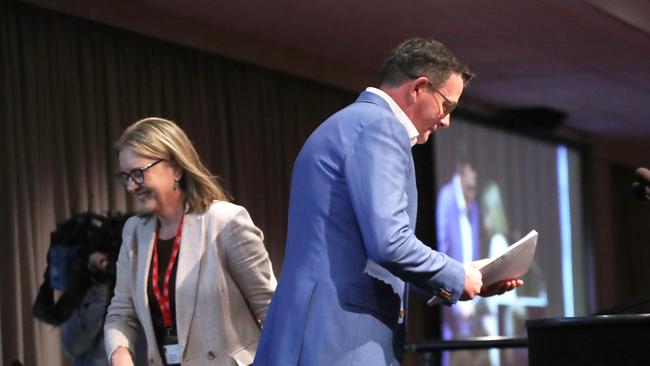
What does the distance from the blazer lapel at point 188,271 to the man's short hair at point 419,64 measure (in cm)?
75

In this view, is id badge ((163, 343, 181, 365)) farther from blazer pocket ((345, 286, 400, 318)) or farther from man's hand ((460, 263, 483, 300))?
man's hand ((460, 263, 483, 300))

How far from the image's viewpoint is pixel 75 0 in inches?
261

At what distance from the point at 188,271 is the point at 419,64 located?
34.6 inches

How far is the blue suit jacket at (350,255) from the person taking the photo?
8.22 feet

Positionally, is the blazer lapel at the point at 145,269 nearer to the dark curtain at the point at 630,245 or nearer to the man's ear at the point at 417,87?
Result: the man's ear at the point at 417,87

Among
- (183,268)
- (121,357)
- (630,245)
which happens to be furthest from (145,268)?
(630,245)

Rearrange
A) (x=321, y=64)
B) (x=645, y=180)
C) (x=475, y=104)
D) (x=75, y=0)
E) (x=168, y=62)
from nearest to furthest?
(x=645, y=180), (x=75, y=0), (x=168, y=62), (x=321, y=64), (x=475, y=104)

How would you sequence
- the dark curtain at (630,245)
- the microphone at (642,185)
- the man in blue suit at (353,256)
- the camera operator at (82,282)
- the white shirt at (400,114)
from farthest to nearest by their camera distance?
the dark curtain at (630,245), the camera operator at (82,282), the microphone at (642,185), the white shirt at (400,114), the man in blue suit at (353,256)

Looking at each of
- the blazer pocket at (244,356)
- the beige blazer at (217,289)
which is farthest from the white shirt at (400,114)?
the blazer pocket at (244,356)

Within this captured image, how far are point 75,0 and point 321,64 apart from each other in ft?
8.69

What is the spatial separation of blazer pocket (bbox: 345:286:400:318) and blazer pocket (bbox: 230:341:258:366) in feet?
2.15

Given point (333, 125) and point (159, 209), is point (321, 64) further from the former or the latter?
point (333, 125)

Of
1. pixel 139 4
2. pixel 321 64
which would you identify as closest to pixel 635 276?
pixel 321 64

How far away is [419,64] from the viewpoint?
108 inches
